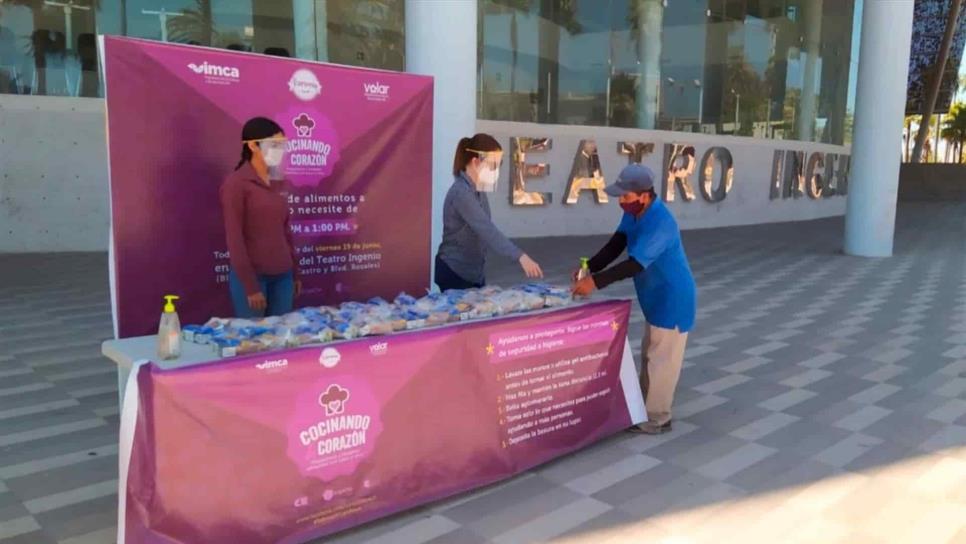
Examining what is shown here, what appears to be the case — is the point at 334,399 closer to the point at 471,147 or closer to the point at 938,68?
the point at 471,147

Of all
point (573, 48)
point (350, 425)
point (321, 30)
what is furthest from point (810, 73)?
point (350, 425)

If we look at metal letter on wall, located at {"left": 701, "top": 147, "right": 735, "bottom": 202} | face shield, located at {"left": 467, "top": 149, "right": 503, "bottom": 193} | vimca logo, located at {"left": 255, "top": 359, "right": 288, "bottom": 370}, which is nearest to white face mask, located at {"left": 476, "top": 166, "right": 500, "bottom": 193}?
face shield, located at {"left": 467, "top": 149, "right": 503, "bottom": 193}

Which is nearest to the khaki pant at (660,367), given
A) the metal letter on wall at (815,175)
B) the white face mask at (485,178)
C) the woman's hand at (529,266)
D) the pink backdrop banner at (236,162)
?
the woman's hand at (529,266)

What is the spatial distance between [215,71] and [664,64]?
15.4 meters

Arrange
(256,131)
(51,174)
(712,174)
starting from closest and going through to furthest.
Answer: (256,131), (51,174), (712,174)

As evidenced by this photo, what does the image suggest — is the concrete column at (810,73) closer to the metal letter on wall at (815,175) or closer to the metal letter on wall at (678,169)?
the metal letter on wall at (815,175)

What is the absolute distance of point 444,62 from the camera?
24.2ft

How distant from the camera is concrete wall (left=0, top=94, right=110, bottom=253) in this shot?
999cm

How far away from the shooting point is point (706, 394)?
17.6ft

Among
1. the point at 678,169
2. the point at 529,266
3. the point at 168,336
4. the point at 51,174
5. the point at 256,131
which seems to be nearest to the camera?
the point at 168,336

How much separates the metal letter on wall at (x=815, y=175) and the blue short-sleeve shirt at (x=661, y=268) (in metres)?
19.7

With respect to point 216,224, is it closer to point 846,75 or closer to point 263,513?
point 263,513

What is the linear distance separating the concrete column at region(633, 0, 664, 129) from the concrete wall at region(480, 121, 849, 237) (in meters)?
0.68

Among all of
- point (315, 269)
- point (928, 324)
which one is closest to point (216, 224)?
point (315, 269)
